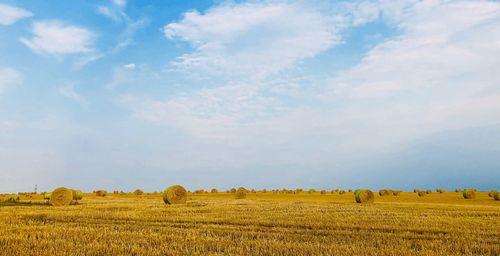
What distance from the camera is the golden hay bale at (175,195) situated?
91.7ft

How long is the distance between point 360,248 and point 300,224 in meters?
4.90

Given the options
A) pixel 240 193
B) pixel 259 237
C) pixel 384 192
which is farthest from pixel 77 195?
pixel 384 192

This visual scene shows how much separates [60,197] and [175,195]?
23.0ft

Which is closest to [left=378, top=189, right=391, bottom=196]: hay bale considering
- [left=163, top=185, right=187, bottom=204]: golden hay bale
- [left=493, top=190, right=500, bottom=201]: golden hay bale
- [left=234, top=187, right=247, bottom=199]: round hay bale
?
[left=493, top=190, right=500, bottom=201]: golden hay bale

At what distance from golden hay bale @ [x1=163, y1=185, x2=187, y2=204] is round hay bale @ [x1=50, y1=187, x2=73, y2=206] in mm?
5907

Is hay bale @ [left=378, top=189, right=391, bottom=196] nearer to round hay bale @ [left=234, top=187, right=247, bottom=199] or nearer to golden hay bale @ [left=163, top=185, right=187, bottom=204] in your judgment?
round hay bale @ [left=234, top=187, right=247, bottom=199]

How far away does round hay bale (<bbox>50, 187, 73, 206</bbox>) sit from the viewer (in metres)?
27.4

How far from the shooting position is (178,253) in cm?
907

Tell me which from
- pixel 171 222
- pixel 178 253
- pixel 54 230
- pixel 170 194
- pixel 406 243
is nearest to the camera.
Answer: pixel 178 253

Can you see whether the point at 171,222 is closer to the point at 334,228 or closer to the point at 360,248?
the point at 334,228

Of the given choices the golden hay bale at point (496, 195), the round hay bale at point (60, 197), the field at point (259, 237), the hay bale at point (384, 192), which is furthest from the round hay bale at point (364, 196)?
the round hay bale at point (60, 197)

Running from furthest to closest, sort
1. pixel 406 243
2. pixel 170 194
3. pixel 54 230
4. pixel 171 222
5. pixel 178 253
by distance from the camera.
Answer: pixel 170 194
pixel 171 222
pixel 54 230
pixel 406 243
pixel 178 253

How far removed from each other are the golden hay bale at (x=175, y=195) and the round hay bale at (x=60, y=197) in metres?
5.91

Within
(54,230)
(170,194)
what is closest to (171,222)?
(54,230)
